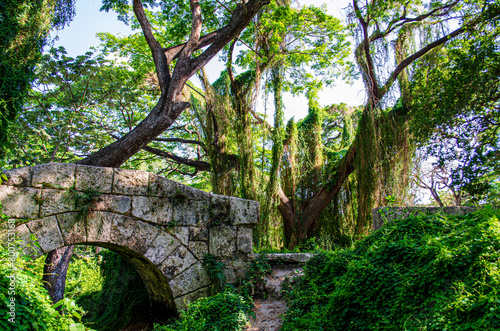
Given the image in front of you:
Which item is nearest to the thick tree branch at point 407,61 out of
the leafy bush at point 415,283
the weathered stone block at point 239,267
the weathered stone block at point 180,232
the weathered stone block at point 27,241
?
the leafy bush at point 415,283

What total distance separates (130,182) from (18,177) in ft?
3.84

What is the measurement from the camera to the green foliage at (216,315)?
12.0ft

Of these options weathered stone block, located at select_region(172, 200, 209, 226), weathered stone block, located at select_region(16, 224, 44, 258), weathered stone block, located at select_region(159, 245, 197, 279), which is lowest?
weathered stone block, located at select_region(159, 245, 197, 279)

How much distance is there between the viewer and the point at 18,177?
3.38 meters

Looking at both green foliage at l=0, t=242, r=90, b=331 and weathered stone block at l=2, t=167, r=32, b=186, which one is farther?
weathered stone block at l=2, t=167, r=32, b=186

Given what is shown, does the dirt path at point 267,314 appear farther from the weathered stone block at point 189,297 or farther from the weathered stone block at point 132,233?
the weathered stone block at point 132,233

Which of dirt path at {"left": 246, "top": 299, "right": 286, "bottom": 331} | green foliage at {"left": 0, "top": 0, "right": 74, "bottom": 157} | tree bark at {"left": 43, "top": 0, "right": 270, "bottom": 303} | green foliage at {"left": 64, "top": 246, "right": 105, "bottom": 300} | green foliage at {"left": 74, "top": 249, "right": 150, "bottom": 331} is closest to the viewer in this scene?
A: dirt path at {"left": 246, "top": 299, "right": 286, "bottom": 331}

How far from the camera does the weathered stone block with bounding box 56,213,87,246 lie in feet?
11.7

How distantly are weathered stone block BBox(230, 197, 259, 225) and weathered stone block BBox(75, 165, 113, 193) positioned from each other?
1.76 meters

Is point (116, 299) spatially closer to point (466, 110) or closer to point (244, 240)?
point (244, 240)

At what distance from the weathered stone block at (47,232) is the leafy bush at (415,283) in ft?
9.24

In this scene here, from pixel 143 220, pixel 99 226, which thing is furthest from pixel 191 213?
pixel 99 226

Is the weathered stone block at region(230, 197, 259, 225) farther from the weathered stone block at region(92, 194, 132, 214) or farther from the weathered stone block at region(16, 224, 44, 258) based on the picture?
the weathered stone block at region(16, 224, 44, 258)

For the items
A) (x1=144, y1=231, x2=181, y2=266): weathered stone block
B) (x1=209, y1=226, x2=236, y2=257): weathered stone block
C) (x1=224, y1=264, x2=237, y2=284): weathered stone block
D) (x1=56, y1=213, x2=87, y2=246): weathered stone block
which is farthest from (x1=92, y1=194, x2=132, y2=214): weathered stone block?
(x1=224, y1=264, x2=237, y2=284): weathered stone block
